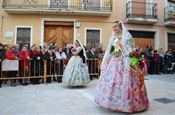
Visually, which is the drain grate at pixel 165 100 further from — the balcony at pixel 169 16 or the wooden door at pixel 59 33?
the balcony at pixel 169 16

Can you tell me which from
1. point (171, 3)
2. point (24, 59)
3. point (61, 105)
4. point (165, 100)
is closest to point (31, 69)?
point (24, 59)

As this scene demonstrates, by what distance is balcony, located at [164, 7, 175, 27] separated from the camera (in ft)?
47.9

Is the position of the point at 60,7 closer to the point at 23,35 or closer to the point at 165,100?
the point at 23,35

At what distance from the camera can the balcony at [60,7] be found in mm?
12539

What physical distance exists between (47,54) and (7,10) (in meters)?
5.83

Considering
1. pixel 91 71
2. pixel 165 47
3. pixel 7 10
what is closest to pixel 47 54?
pixel 91 71

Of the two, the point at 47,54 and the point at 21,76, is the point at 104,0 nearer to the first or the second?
the point at 47,54

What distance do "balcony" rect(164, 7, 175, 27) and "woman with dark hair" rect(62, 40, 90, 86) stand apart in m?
9.84

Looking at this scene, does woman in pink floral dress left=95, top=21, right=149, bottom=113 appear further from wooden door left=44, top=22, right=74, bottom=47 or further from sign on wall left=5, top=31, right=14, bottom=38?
sign on wall left=5, top=31, right=14, bottom=38

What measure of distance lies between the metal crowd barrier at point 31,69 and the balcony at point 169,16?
369 inches

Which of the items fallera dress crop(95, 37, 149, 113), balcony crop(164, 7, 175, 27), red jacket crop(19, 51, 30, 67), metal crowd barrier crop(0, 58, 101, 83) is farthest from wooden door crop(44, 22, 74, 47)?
fallera dress crop(95, 37, 149, 113)

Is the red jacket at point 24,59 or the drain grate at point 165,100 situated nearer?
the drain grate at point 165,100

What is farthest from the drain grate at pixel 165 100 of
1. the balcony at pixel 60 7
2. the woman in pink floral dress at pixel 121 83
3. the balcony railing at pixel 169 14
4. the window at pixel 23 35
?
the balcony railing at pixel 169 14

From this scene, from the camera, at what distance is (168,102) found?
5.00 metres
